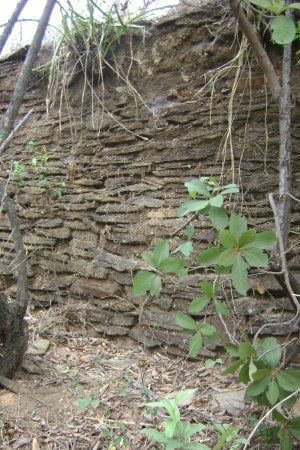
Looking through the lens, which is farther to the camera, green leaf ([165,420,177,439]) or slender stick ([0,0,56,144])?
slender stick ([0,0,56,144])

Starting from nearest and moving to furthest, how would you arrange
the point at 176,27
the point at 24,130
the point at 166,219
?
the point at 166,219 < the point at 176,27 < the point at 24,130

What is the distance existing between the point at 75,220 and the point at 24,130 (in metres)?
1.07

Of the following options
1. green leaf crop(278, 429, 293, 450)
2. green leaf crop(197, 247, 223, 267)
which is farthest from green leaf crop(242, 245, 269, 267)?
green leaf crop(278, 429, 293, 450)

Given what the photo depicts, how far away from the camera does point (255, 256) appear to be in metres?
1.47

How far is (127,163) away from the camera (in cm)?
333

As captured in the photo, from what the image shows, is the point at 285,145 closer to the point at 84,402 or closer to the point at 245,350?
the point at 245,350

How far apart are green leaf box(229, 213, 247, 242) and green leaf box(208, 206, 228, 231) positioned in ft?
0.39

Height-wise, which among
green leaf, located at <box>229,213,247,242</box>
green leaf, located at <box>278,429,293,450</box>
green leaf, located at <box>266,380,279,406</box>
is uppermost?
green leaf, located at <box>229,213,247,242</box>

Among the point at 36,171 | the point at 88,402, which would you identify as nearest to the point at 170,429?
the point at 88,402

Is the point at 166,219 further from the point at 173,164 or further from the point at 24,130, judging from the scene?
the point at 24,130

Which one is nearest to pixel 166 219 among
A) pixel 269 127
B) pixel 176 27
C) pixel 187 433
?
pixel 269 127

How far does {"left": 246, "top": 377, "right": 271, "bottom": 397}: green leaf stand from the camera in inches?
63.1

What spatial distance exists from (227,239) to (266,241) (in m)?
0.13

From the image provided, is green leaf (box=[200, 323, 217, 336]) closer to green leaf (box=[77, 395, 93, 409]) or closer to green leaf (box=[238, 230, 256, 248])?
green leaf (box=[238, 230, 256, 248])
